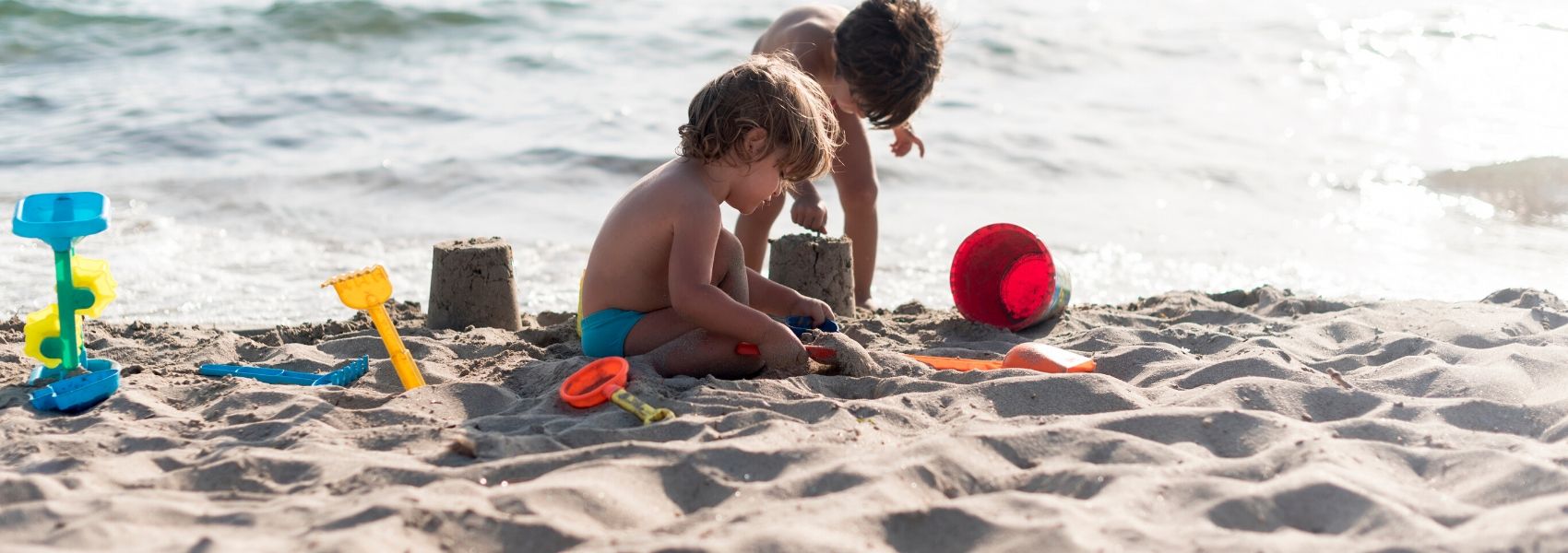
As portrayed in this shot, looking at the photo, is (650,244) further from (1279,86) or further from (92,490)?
(1279,86)

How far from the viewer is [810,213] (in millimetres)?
4438

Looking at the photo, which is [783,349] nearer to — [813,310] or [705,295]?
[705,295]

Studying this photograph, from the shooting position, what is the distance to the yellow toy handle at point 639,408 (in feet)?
9.37

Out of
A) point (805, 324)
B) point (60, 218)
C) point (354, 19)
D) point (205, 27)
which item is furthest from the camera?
point (354, 19)

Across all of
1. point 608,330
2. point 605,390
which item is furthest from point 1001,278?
point 605,390

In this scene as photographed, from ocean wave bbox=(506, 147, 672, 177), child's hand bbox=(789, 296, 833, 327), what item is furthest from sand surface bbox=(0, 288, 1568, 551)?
ocean wave bbox=(506, 147, 672, 177)

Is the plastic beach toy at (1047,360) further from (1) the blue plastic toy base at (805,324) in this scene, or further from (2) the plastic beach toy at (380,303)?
(2) the plastic beach toy at (380,303)

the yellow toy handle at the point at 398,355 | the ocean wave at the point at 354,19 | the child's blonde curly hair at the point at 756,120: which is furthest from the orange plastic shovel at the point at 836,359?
the ocean wave at the point at 354,19

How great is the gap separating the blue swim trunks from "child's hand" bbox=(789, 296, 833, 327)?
0.51 metres

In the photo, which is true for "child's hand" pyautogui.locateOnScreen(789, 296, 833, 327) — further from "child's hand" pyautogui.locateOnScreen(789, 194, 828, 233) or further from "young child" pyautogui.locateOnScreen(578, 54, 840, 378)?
"child's hand" pyautogui.locateOnScreen(789, 194, 828, 233)

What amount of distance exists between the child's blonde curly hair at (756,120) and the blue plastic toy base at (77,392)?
1.61m

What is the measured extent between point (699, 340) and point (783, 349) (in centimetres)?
25

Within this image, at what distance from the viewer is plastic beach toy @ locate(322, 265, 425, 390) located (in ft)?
10.8

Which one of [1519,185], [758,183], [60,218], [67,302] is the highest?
[758,183]
